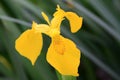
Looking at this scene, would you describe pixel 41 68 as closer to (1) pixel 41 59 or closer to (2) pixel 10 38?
(1) pixel 41 59

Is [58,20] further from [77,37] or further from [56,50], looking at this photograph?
[77,37]

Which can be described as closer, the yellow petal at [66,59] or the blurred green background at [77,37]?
the yellow petal at [66,59]

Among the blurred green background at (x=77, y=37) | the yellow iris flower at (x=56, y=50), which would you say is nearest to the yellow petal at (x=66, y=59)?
the yellow iris flower at (x=56, y=50)

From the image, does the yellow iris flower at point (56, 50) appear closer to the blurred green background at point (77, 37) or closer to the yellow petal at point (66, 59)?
the yellow petal at point (66, 59)

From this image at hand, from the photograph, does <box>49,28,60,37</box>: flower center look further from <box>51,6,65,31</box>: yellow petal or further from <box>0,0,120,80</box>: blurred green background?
<box>0,0,120,80</box>: blurred green background

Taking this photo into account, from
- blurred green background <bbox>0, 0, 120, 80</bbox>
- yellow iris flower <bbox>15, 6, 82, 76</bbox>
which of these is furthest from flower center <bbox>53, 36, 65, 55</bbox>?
blurred green background <bbox>0, 0, 120, 80</bbox>

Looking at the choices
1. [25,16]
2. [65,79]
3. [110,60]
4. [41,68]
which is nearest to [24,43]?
[65,79]

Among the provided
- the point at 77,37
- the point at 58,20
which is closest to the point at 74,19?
the point at 58,20
